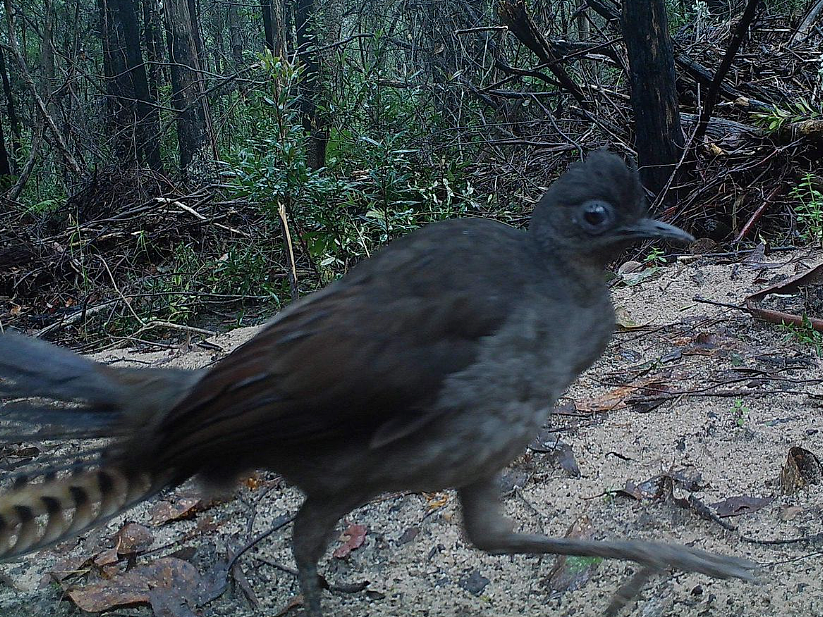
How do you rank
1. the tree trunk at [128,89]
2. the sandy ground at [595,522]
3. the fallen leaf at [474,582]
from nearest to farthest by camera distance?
the sandy ground at [595,522], the fallen leaf at [474,582], the tree trunk at [128,89]

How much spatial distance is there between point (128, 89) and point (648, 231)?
40.4 ft

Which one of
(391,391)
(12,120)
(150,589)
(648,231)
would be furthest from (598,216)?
(12,120)

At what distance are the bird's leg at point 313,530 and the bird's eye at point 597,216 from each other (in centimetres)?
95

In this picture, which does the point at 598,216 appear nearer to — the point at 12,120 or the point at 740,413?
the point at 740,413

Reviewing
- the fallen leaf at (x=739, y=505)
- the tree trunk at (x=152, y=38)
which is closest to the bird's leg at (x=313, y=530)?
the fallen leaf at (x=739, y=505)

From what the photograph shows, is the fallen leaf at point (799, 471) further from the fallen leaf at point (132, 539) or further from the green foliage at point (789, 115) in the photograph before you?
the green foliage at point (789, 115)

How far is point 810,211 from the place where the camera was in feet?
18.1

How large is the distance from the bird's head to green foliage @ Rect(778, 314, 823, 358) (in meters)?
1.96

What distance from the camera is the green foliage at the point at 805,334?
3.78 meters

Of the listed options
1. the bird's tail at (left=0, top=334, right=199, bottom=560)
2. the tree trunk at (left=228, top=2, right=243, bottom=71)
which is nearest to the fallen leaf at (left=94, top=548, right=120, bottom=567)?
the bird's tail at (left=0, top=334, right=199, bottom=560)

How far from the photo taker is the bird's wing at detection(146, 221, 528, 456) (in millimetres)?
1981

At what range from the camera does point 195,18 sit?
43.9 ft

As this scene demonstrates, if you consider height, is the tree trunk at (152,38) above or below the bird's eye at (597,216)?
above

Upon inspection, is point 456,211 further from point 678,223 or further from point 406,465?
point 406,465
